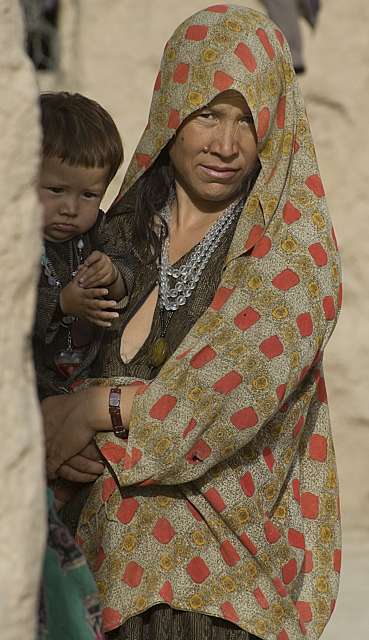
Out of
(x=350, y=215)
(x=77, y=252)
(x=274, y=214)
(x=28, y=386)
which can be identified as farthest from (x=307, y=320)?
(x=350, y=215)

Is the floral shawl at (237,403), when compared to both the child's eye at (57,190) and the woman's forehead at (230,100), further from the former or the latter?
the child's eye at (57,190)

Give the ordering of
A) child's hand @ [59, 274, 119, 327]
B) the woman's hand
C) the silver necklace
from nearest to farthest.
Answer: child's hand @ [59, 274, 119, 327]
the woman's hand
the silver necklace

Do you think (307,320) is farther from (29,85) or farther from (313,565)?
(29,85)

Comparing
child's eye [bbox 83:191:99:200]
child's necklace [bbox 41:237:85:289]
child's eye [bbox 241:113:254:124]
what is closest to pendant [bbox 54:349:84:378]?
child's necklace [bbox 41:237:85:289]

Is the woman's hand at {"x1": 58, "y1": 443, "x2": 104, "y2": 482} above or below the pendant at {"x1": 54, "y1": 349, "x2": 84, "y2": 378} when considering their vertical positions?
below

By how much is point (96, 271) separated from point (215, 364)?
0.27m

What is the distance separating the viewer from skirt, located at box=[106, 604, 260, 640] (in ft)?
8.80

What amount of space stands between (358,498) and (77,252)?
9.66ft

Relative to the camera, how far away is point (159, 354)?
2.74m

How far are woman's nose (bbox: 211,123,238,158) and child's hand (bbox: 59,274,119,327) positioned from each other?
34 centimetres

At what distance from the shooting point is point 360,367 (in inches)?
212

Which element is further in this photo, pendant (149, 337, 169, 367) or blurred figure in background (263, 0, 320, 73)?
blurred figure in background (263, 0, 320, 73)

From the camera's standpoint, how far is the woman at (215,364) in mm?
2646

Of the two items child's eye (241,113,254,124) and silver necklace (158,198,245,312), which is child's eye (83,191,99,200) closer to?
silver necklace (158,198,245,312)
